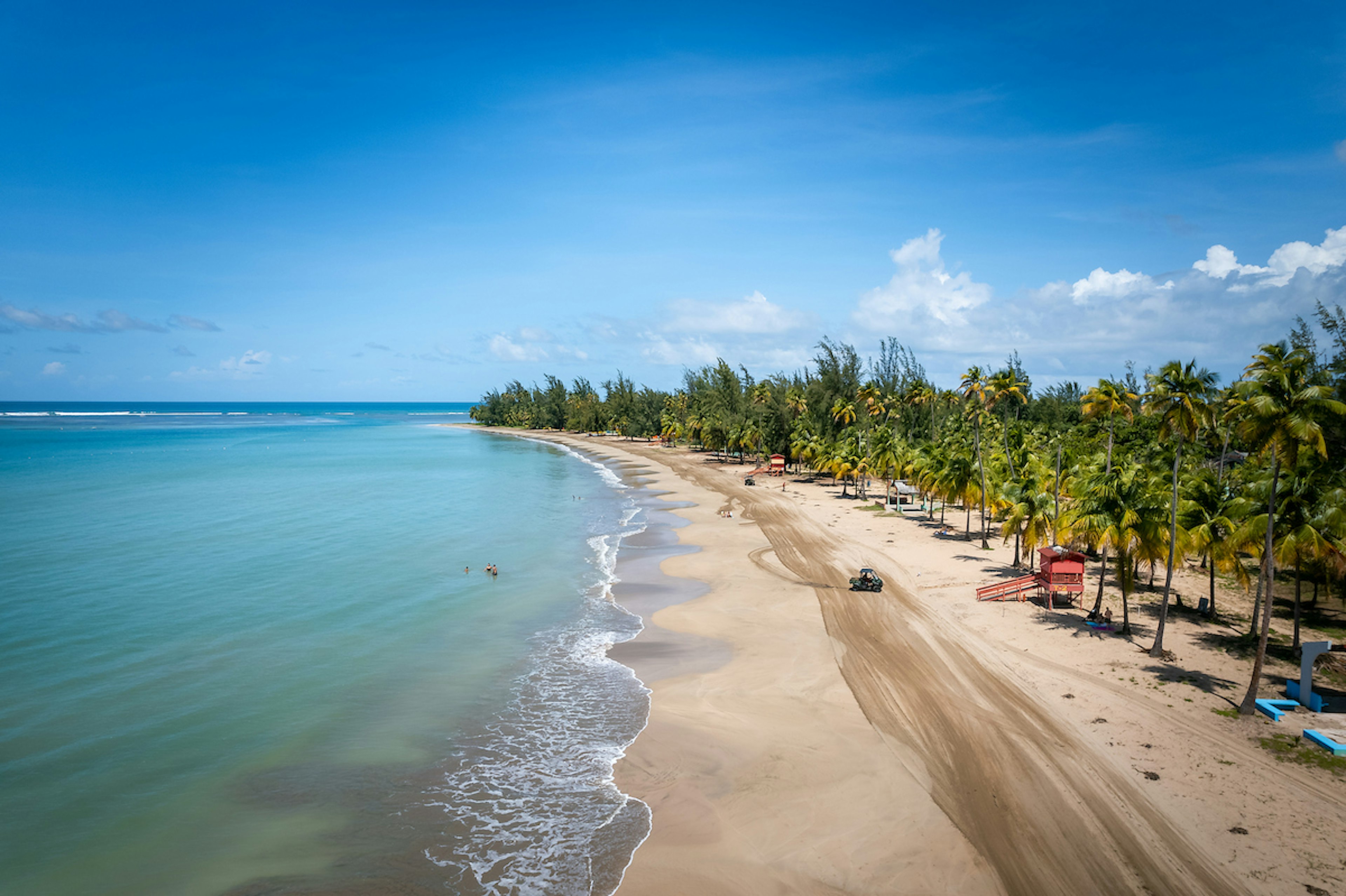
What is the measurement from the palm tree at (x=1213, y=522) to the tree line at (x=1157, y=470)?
57 millimetres

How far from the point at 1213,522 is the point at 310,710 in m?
30.9

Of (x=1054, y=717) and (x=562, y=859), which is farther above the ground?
(x=1054, y=717)

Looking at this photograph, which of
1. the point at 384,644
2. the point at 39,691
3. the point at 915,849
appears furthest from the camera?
the point at 384,644

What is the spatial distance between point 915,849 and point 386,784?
12473mm

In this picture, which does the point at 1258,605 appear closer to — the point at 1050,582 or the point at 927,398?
the point at 1050,582

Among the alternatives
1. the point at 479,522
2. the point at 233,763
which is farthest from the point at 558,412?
the point at 233,763

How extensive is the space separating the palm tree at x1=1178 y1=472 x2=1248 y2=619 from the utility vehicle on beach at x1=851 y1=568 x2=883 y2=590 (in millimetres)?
11884

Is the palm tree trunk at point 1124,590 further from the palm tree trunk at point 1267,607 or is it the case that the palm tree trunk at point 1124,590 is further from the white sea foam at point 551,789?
the white sea foam at point 551,789

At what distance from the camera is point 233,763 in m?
17.2

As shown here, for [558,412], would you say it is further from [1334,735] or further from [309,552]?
[1334,735]

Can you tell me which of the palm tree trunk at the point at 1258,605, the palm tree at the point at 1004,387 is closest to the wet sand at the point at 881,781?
the palm tree trunk at the point at 1258,605

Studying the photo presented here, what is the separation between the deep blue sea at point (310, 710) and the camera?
44.9 feet

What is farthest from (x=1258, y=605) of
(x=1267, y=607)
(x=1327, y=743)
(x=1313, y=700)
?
(x=1327, y=743)

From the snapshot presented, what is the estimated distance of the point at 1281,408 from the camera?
16219 millimetres
